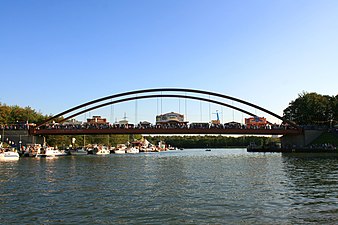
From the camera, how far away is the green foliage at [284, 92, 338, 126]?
10781cm

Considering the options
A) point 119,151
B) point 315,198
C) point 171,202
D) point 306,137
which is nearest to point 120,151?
point 119,151

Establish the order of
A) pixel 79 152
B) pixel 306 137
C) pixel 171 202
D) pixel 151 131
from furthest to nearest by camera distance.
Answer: pixel 79 152, pixel 306 137, pixel 151 131, pixel 171 202

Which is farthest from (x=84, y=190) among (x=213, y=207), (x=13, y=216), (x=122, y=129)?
(x=122, y=129)

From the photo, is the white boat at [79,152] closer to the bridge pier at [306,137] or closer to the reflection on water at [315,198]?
the bridge pier at [306,137]

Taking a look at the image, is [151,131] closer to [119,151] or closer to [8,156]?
[8,156]

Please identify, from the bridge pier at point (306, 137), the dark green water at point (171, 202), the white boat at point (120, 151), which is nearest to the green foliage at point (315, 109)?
the bridge pier at point (306, 137)

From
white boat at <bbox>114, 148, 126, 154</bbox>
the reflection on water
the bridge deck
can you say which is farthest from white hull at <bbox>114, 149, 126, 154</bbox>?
the reflection on water

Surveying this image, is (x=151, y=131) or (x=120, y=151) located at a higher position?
(x=151, y=131)

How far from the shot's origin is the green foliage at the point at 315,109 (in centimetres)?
10781

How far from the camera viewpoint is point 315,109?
10775 cm

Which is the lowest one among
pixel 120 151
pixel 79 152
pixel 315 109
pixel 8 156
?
pixel 120 151

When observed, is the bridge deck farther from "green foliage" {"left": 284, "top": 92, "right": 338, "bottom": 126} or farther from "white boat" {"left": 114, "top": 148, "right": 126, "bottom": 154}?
"white boat" {"left": 114, "top": 148, "right": 126, "bottom": 154}

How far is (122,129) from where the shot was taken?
80125 mm

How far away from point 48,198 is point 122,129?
58330mm
